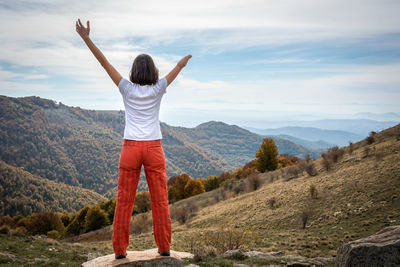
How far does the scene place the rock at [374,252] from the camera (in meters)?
5.30

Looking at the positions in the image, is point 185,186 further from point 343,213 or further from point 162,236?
point 162,236

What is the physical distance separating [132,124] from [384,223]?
65.8 feet

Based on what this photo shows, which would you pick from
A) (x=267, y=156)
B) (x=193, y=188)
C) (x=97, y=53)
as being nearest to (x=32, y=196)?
(x=193, y=188)

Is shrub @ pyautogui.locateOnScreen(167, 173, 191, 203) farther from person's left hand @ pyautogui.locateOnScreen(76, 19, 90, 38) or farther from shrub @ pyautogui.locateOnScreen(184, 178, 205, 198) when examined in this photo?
person's left hand @ pyautogui.locateOnScreen(76, 19, 90, 38)

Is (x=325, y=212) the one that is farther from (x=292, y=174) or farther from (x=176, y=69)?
(x=176, y=69)

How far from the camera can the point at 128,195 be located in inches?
205

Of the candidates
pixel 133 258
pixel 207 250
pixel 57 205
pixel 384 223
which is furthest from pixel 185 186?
pixel 57 205

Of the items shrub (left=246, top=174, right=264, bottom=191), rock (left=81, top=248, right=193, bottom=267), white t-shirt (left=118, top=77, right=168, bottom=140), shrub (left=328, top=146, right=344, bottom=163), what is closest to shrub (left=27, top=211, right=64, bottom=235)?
shrub (left=246, top=174, right=264, bottom=191)

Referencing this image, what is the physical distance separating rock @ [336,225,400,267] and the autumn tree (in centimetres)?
6120

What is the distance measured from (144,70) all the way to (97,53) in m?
0.93

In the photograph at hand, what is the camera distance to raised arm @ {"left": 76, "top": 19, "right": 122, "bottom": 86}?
518 cm

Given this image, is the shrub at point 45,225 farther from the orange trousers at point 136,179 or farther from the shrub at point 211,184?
the orange trousers at point 136,179

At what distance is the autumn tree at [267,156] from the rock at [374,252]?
6120 centimetres

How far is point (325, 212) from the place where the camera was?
25.2 m
